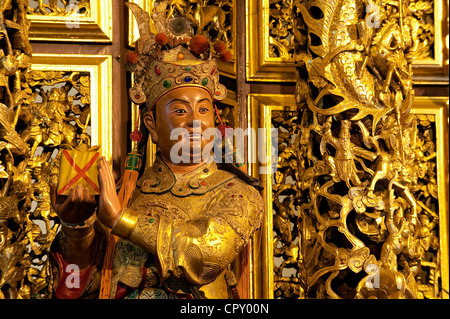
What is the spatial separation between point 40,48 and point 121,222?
83 cm

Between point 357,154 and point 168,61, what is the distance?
632mm

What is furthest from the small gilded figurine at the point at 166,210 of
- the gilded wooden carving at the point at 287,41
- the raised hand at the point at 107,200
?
the gilded wooden carving at the point at 287,41

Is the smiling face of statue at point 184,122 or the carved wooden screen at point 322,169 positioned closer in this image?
the smiling face of statue at point 184,122

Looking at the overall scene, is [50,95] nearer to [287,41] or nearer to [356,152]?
[287,41]

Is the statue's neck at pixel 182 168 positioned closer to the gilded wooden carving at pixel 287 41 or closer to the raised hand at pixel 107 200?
the raised hand at pixel 107 200

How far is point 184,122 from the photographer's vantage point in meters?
2.69

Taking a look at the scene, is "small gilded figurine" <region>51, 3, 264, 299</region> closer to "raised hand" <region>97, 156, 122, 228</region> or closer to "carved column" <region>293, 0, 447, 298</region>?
"raised hand" <region>97, 156, 122, 228</region>

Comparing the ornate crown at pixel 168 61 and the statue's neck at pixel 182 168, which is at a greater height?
the ornate crown at pixel 168 61

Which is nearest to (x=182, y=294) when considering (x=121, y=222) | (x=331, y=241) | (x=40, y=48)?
(x=121, y=222)

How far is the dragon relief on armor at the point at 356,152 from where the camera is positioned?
279 centimetres

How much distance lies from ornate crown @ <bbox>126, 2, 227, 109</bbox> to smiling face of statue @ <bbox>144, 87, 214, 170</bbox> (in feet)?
0.10

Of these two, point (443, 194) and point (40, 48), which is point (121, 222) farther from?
point (443, 194)

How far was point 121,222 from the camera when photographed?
247 centimetres

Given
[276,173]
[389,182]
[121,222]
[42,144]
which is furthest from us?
[276,173]
